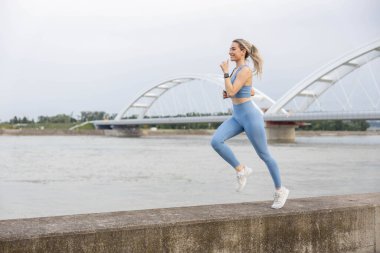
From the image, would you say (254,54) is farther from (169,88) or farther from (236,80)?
(169,88)

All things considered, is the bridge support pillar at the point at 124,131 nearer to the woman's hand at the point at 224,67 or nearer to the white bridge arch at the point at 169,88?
the white bridge arch at the point at 169,88

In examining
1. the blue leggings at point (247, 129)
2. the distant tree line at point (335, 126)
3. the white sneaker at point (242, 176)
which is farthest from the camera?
the distant tree line at point (335, 126)

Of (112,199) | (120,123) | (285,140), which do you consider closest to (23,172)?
(112,199)

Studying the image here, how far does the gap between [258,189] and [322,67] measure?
46.7 metres

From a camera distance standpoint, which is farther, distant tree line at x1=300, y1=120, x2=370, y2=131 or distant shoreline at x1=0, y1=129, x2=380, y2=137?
distant tree line at x1=300, y1=120, x2=370, y2=131

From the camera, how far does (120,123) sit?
89062mm

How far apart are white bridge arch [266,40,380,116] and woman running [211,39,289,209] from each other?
52021 mm

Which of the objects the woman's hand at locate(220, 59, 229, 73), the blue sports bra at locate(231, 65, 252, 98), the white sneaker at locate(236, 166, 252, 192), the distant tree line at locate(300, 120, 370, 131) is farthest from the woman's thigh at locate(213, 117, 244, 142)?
the distant tree line at locate(300, 120, 370, 131)

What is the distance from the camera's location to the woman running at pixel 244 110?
4168 millimetres

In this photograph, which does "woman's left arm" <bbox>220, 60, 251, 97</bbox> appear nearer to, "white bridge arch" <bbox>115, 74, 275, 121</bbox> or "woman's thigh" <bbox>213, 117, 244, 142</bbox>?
"woman's thigh" <bbox>213, 117, 244, 142</bbox>

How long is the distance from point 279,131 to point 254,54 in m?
64.4

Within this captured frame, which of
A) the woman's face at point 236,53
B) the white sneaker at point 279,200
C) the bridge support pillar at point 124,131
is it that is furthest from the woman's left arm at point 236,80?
the bridge support pillar at point 124,131

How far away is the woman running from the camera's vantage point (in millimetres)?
4168

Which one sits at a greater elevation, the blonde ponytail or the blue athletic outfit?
the blonde ponytail
